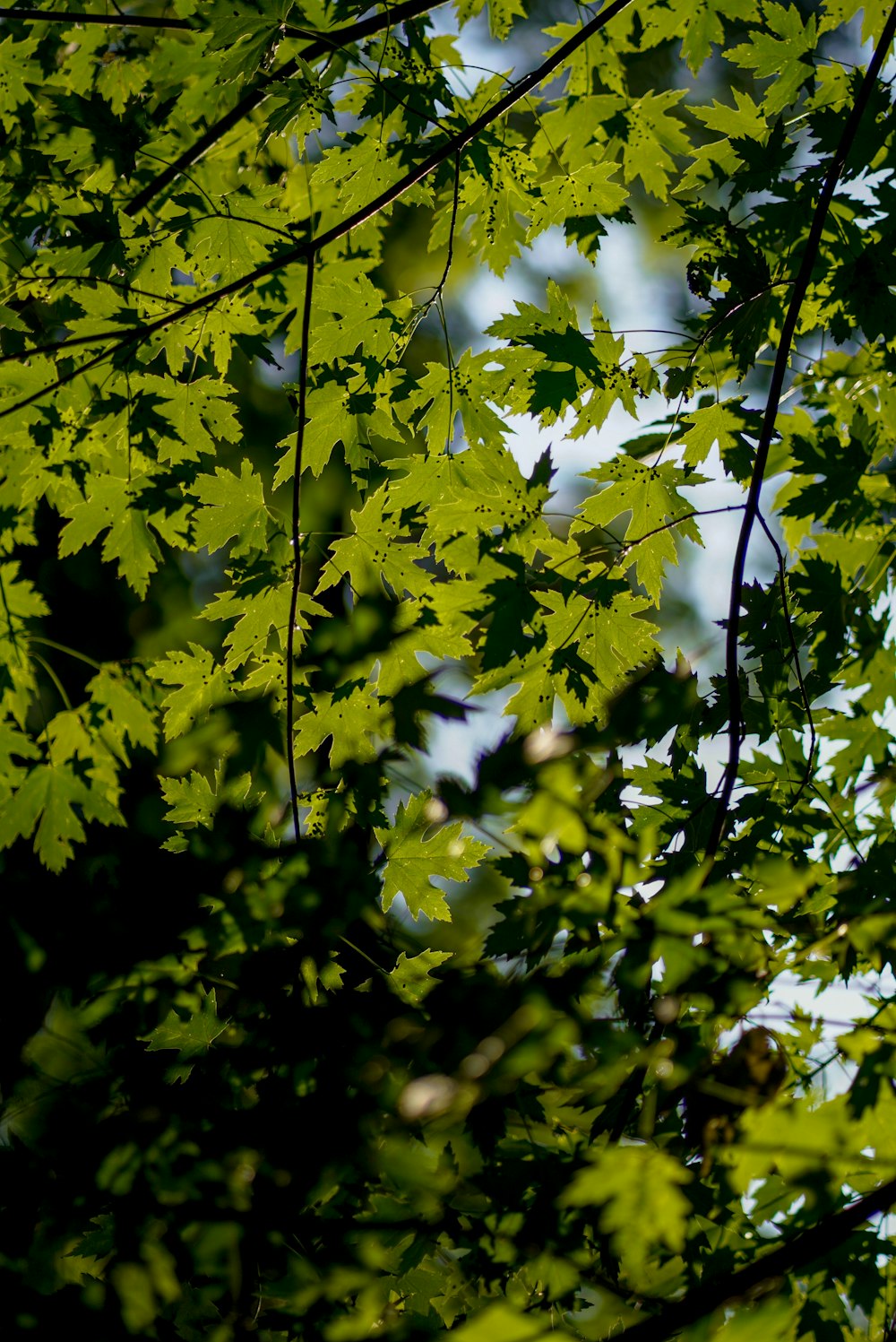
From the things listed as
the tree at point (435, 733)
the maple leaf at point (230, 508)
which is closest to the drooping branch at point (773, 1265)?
the tree at point (435, 733)

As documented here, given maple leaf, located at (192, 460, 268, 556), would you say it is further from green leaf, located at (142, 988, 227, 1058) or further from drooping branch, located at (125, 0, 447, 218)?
green leaf, located at (142, 988, 227, 1058)

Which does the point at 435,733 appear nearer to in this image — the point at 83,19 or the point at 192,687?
the point at 192,687

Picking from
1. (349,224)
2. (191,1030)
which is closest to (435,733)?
(191,1030)

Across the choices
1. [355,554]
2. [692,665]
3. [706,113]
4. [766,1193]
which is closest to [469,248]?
[706,113]

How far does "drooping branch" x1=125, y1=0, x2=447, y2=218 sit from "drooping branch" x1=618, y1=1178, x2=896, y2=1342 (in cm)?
237

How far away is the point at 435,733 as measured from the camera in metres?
1.31

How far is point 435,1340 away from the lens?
0.92m

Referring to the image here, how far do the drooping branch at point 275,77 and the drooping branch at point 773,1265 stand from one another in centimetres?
237

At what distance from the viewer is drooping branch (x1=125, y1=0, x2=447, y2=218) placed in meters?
2.20

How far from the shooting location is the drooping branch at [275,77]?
2199 mm

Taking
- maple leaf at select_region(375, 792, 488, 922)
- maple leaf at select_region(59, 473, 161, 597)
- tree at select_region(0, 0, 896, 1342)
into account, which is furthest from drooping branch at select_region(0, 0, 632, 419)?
maple leaf at select_region(375, 792, 488, 922)

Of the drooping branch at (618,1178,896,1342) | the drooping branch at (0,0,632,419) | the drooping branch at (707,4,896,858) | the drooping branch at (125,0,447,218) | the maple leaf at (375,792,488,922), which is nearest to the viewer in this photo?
the drooping branch at (618,1178,896,1342)

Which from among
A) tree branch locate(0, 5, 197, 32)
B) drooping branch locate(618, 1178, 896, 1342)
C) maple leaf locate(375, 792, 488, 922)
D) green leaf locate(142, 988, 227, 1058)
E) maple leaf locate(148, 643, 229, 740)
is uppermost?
tree branch locate(0, 5, 197, 32)

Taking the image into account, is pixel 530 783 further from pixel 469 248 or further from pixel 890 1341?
pixel 469 248
